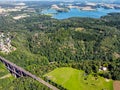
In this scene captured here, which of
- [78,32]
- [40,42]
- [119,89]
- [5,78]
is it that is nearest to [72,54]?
[40,42]

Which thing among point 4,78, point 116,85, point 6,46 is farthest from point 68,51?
point 116,85

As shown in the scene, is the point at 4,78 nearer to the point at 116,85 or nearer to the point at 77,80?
the point at 77,80

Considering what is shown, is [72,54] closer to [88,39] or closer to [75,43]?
[75,43]

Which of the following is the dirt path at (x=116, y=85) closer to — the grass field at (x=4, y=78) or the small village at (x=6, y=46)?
the grass field at (x=4, y=78)

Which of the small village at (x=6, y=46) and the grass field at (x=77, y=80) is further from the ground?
the small village at (x=6, y=46)

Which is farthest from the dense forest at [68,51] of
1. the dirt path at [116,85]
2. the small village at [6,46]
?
the dirt path at [116,85]
